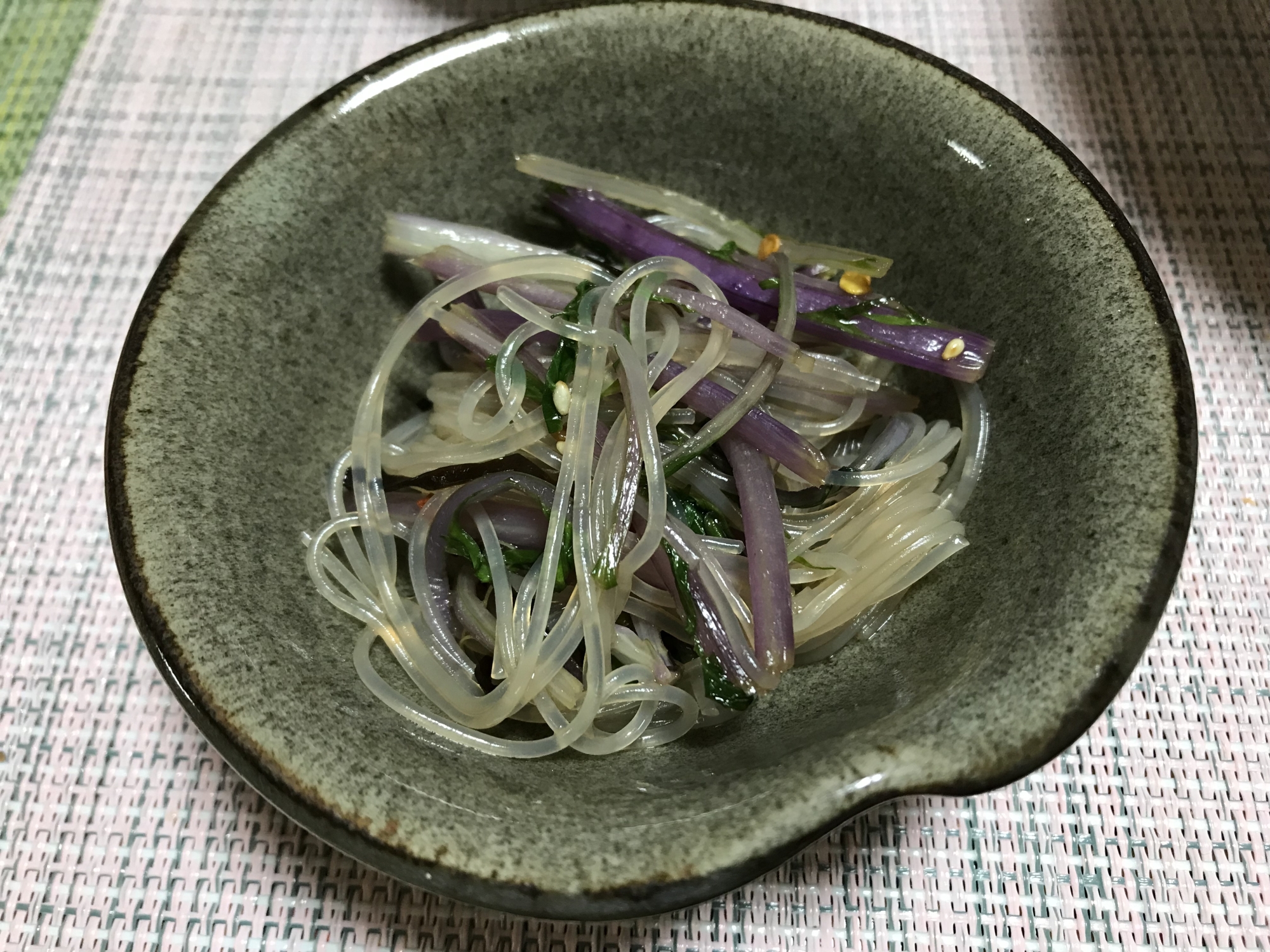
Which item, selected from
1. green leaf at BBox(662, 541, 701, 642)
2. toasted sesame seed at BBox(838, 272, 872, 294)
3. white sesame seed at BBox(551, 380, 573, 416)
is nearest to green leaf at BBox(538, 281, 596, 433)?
white sesame seed at BBox(551, 380, 573, 416)

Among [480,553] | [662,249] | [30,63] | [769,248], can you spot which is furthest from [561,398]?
[30,63]

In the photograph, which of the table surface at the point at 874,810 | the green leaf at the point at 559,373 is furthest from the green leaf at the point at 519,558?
the table surface at the point at 874,810

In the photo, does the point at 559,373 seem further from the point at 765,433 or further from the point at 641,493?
the point at 765,433

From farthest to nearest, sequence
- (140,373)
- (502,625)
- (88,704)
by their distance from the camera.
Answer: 1. (88,704)
2. (502,625)
3. (140,373)

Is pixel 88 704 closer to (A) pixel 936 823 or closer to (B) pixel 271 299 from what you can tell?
(B) pixel 271 299

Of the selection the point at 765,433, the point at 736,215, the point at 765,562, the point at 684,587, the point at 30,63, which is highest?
the point at 736,215

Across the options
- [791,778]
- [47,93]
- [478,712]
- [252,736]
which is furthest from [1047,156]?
[47,93]

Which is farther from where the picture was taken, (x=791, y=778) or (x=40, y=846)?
(x=40, y=846)
